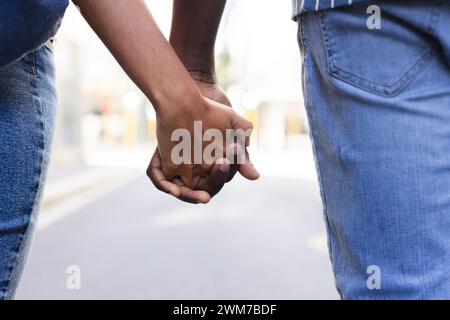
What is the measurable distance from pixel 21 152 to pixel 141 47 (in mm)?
249

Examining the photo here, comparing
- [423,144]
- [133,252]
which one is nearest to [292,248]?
[133,252]

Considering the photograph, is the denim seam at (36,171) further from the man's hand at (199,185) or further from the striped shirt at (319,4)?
the striped shirt at (319,4)

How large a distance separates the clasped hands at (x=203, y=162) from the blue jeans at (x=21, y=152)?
0.19 meters

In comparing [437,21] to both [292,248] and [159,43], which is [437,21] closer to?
[159,43]

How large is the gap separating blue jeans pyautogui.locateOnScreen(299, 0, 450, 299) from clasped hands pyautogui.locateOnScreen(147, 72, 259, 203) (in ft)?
1.06

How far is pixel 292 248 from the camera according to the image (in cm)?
610

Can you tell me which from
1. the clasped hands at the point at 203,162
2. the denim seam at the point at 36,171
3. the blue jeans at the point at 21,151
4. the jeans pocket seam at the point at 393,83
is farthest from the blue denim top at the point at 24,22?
the jeans pocket seam at the point at 393,83

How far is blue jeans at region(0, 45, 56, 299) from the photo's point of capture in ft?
3.35

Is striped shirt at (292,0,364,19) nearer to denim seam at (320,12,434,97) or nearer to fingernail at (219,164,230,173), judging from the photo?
denim seam at (320,12,434,97)

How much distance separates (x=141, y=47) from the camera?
3.52 feet

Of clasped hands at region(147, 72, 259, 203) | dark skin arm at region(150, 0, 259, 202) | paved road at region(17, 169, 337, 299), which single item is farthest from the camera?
paved road at region(17, 169, 337, 299)

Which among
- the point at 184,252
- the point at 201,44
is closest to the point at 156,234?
the point at 184,252

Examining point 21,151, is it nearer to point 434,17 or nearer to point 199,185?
point 199,185

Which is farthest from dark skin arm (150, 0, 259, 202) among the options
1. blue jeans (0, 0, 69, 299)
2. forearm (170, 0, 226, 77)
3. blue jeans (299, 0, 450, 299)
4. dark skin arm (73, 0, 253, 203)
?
blue jeans (299, 0, 450, 299)
